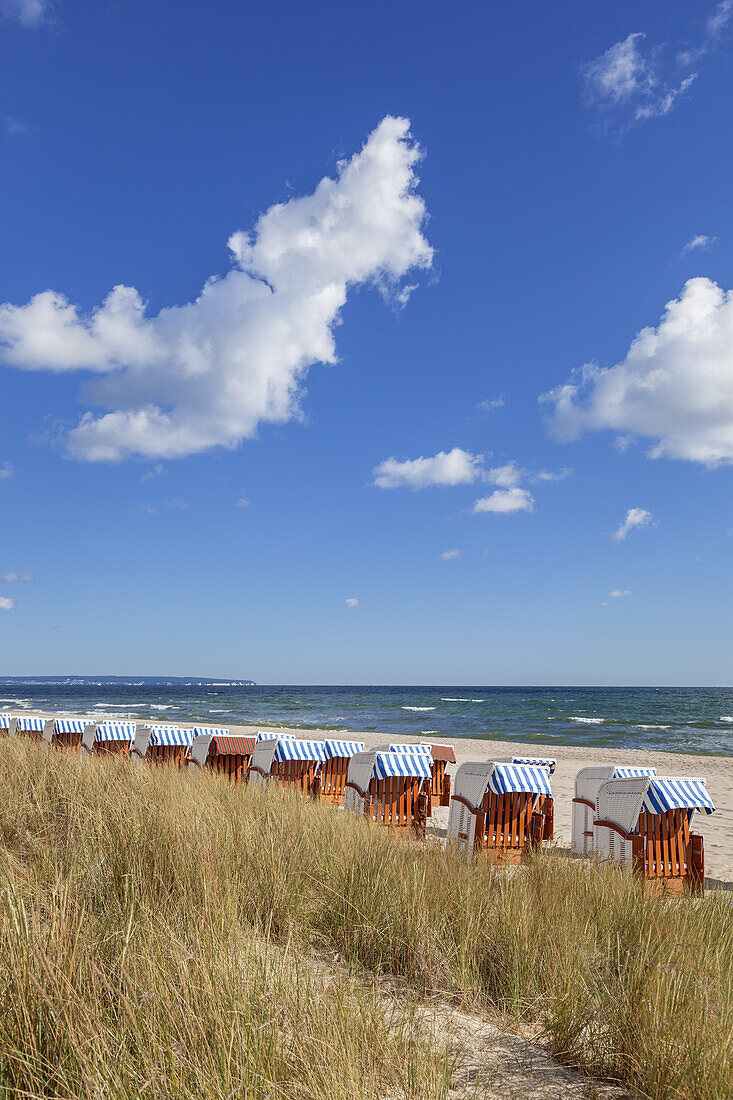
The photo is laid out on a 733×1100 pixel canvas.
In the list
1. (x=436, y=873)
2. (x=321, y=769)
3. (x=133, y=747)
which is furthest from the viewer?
(x=133, y=747)

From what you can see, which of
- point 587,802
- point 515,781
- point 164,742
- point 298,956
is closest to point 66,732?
point 164,742

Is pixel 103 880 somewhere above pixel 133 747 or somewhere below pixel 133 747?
above

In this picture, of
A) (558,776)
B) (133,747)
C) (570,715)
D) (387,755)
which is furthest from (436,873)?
(570,715)

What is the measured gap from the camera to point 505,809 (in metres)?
6.89

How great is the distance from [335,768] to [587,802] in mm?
3458

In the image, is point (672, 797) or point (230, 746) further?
point (230, 746)

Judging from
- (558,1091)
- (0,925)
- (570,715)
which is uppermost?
(0,925)

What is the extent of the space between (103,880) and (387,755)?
4559 mm

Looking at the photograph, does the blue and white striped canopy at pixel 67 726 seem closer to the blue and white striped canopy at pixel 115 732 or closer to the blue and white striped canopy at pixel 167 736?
the blue and white striped canopy at pixel 115 732

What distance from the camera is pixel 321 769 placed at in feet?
31.3

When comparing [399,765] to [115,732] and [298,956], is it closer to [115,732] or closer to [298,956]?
[298,956]

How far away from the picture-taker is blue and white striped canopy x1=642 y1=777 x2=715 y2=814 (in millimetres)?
6156

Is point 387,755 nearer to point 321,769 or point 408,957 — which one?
point 321,769

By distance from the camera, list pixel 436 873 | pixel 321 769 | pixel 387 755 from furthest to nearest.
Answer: pixel 321 769 < pixel 387 755 < pixel 436 873
